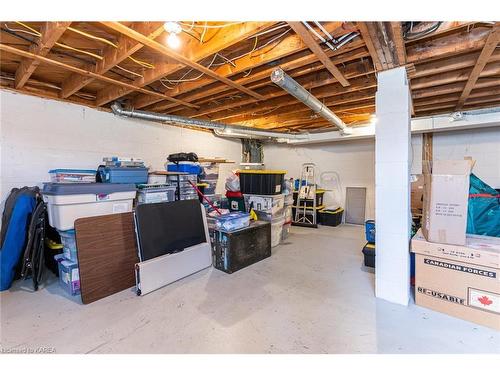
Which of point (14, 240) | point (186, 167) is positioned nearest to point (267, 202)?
point (186, 167)

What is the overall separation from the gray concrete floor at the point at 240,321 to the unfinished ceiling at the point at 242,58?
7.47ft

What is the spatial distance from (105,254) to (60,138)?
79.8 inches

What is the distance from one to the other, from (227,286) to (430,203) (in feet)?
7.23

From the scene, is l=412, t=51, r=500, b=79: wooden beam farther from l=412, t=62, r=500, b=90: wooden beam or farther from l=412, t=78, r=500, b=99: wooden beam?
l=412, t=78, r=500, b=99: wooden beam

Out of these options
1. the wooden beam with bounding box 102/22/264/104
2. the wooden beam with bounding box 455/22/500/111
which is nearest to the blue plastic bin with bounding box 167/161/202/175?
the wooden beam with bounding box 102/22/264/104

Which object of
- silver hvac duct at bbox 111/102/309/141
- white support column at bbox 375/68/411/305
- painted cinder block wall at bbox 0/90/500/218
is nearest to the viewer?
white support column at bbox 375/68/411/305

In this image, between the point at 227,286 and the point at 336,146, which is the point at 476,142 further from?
the point at 227,286

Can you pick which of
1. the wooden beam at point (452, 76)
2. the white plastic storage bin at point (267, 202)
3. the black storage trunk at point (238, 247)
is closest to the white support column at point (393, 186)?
the wooden beam at point (452, 76)

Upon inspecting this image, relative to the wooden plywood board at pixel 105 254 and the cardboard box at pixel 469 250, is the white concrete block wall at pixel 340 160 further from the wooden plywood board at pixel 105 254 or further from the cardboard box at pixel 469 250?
the wooden plywood board at pixel 105 254

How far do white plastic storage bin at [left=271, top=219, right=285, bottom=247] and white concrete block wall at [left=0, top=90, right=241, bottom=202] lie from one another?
2480 millimetres

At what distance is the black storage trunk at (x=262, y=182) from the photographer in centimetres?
406

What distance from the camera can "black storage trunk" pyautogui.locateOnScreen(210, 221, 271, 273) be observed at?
9.99 ft

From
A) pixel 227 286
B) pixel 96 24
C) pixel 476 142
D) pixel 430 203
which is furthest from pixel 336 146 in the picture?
pixel 96 24
